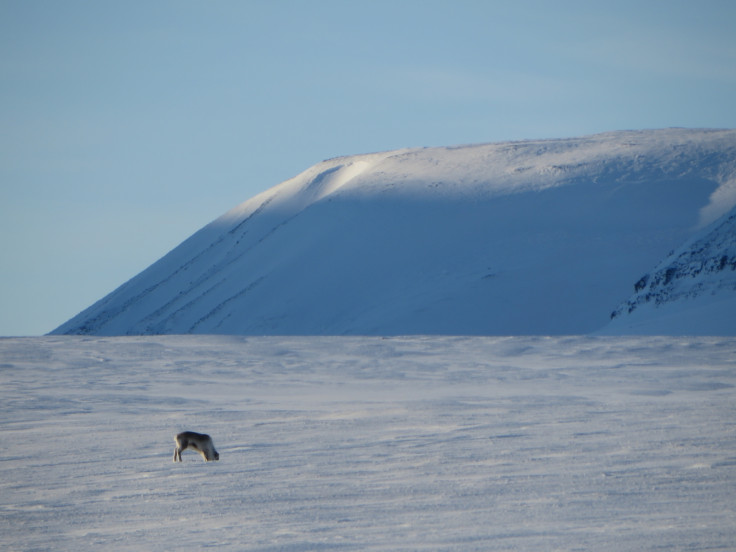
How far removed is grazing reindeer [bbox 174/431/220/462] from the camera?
9.42 metres

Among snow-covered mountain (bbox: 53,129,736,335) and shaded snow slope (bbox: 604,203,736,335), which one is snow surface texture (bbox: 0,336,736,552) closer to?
shaded snow slope (bbox: 604,203,736,335)

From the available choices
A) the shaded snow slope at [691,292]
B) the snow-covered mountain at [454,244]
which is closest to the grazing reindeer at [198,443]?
the shaded snow slope at [691,292]

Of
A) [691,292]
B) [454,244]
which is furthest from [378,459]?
[454,244]

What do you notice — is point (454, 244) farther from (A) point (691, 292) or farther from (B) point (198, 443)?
(B) point (198, 443)

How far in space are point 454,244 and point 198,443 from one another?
41.4 m

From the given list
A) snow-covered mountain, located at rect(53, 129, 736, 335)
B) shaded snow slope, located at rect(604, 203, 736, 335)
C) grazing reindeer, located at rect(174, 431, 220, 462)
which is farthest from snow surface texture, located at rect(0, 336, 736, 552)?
snow-covered mountain, located at rect(53, 129, 736, 335)

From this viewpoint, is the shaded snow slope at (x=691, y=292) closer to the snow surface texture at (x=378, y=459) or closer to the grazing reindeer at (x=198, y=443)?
the snow surface texture at (x=378, y=459)

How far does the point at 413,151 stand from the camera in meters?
68.5

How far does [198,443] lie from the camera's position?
945cm

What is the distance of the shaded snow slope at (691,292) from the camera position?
30.6 metres

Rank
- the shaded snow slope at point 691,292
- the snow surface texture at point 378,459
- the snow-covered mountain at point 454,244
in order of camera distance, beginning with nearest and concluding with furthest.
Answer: the snow surface texture at point 378,459, the shaded snow slope at point 691,292, the snow-covered mountain at point 454,244

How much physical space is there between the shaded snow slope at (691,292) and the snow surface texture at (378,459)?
11.8 meters

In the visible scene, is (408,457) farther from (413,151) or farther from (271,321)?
(413,151)

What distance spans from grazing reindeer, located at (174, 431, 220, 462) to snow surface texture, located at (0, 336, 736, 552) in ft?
0.41
